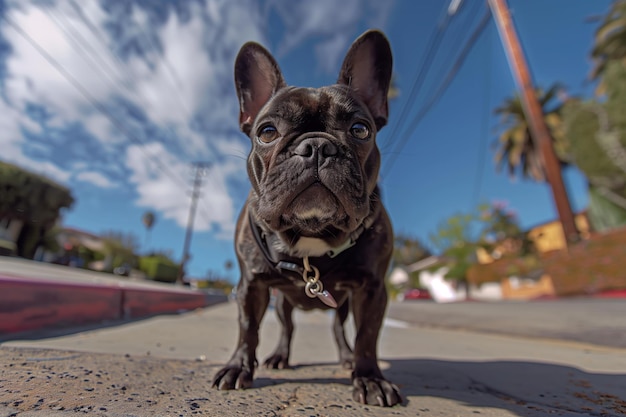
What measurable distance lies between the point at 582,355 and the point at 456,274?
29864 millimetres

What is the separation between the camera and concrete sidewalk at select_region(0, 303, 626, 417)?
3.64 ft

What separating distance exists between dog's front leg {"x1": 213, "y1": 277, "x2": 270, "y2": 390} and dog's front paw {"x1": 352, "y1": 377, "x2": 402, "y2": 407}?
51 cm

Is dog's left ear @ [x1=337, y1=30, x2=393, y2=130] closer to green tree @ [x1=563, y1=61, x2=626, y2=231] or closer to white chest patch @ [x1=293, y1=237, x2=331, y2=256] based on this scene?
white chest patch @ [x1=293, y1=237, x2=331, y2=256]

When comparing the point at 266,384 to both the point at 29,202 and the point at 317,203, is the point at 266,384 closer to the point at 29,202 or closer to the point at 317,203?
the point at 317,203

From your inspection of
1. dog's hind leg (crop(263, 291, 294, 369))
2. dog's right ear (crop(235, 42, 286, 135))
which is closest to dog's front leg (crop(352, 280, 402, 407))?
dog's hind leg (crop(263, 291, 294, 369))

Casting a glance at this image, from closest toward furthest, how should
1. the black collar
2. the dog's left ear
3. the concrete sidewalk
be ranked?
1. the concrete sidewalk
2. the black collar
3. the dog's left ear

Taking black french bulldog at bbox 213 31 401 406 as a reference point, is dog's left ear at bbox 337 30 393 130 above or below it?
above

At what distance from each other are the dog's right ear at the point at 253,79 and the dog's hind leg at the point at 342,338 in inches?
55.2

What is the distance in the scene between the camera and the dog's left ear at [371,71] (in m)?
1.96

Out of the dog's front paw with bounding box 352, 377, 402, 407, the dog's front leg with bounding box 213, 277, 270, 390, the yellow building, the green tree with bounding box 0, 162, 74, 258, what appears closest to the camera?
the dog's front paw with bounding box 352, 377, 402, 407

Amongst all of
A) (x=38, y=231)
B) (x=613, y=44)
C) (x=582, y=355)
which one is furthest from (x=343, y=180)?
(x=613, y=44)

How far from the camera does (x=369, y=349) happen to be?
1669 mm

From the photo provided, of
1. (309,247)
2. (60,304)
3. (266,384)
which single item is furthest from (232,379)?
(60,304)

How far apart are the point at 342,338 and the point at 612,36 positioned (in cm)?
2399
